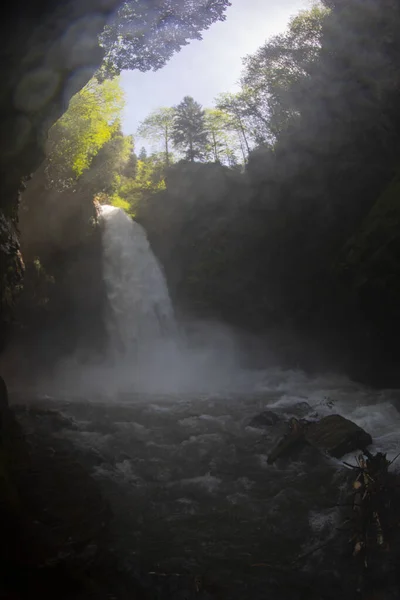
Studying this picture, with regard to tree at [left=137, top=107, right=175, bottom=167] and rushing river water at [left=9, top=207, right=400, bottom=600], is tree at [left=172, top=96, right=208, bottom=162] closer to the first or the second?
tree at [left=137, top=107, right=175, bottom=167]

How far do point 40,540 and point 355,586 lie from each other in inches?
146

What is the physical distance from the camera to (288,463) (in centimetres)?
753

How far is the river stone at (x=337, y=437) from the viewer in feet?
25.5

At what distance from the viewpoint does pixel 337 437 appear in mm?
8000

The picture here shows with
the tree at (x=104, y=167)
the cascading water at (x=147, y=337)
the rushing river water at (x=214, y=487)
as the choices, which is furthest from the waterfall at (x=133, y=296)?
the rushing river water at (x=214, y=487)

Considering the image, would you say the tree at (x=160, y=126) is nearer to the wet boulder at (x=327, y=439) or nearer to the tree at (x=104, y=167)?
the tree at (x=104, y=167)

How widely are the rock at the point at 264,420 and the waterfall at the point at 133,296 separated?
8188mm

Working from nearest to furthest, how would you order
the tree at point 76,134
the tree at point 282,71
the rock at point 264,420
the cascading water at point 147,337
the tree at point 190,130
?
1. the rock at point 264,420
2. the tree at point 76,134
3. the cascading water at point 147,337
4. the tree at point 282,71
5. the tree at point 190,130

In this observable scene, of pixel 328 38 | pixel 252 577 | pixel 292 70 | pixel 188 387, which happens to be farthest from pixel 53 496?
pixel 292 70

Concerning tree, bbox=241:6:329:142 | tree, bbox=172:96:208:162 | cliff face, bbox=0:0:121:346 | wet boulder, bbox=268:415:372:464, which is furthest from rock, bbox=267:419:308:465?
tree, bbox=172:96:208:162

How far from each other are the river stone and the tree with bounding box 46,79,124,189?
14135 millimetres

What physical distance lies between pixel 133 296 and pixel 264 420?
999 centimetres

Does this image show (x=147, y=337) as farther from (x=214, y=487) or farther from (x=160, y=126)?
(x=160, y=126)

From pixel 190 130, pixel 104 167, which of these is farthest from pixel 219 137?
pixel 104 167
